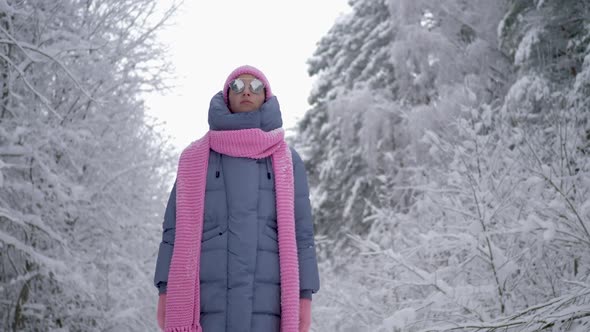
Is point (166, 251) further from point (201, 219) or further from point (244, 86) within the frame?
point (244, 86)

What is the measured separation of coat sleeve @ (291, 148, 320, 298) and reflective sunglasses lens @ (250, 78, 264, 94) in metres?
0.39

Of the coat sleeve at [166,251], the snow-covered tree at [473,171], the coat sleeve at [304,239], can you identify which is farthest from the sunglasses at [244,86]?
the snow-covered tree at [473,171]

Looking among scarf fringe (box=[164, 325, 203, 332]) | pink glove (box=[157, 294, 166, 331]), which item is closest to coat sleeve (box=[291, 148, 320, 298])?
scarf fringe (box=[164, 325, 203, 332])

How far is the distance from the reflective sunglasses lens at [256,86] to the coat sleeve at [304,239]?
387 mm

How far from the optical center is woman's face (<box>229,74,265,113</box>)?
2.81 m

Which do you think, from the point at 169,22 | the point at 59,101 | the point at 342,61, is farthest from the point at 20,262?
the point at 342,61

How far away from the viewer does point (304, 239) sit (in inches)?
105

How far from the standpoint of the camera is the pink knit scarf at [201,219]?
2.46 metres

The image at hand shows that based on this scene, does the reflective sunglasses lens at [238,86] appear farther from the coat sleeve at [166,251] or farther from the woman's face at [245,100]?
the coat sleeve at [166,251]

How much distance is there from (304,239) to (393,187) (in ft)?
17.4

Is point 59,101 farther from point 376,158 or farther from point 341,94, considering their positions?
point 341,94

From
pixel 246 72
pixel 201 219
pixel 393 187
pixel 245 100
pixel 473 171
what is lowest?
pixel 201 219

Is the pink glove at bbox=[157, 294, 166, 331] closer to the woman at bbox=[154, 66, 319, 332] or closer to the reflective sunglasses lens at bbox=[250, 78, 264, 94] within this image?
the woman at bbox=[154, 66, 319, 332]

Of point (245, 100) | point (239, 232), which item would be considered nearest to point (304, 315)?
point (239, 232)
